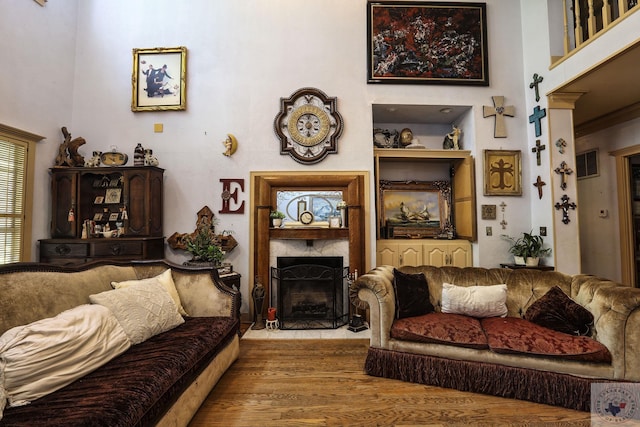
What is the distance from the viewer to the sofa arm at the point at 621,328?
1910 millimetres

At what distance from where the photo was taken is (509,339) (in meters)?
2.14

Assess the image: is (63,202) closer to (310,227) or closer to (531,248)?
(310,227)

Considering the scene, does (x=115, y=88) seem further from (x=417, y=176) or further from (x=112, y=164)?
(x=417, y=176)

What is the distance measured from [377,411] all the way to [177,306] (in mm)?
1694

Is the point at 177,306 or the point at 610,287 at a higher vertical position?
the point at 610,287

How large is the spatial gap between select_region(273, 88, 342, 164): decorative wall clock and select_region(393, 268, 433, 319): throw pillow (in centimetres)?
199

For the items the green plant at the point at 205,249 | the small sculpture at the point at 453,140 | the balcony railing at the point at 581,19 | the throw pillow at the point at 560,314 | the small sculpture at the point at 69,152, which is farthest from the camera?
the small sculpture at the point at 453,140

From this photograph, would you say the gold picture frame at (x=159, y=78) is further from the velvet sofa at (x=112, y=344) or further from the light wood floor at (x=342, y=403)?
the light wood floor at (x=342, y=403)

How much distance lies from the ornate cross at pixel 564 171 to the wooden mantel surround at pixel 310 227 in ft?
7.48

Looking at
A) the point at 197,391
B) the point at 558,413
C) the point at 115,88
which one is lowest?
the point at 558,413

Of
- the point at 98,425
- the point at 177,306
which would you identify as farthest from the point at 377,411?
the point at 177,306

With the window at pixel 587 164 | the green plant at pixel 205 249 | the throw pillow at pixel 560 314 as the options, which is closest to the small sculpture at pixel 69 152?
the green plant at pixel 205 249

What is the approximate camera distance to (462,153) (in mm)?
4105

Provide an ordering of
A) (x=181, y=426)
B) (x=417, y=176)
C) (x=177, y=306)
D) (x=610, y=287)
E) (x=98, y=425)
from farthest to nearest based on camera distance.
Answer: (x=417, y=176)
(x=177, y=306)
(x=610, y=287)
(x=181, y=426)
(x=98, y=425)
